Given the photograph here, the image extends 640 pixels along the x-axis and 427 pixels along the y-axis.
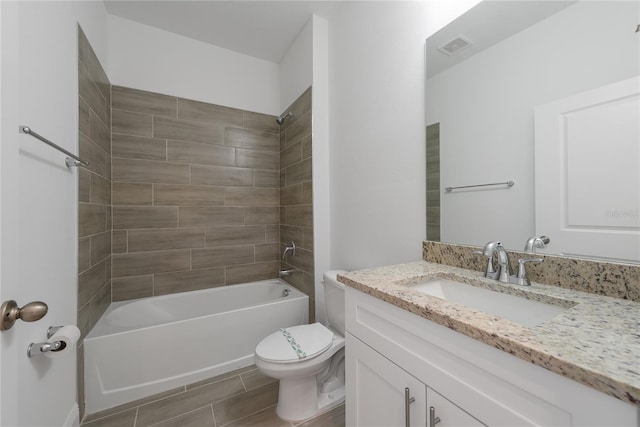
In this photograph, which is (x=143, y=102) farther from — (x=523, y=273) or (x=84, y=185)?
(x=523, y=273)

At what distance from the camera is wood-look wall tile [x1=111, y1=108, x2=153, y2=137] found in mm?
2068

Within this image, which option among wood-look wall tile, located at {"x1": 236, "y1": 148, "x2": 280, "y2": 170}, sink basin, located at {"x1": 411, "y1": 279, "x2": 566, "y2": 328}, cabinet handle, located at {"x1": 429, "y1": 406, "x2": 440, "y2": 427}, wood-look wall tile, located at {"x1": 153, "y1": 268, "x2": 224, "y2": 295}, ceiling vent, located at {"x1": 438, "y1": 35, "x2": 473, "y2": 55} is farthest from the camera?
wood-look wall tile, located at {"x1": 236, "y1": 148, "x2": 280, "y2": 170}

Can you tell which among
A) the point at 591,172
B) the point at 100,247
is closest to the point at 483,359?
the point at 591,172

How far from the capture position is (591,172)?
78cm

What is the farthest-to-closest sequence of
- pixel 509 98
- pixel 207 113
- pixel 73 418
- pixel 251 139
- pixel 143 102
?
pixel 251 139 < pixel 207 113 < pixel 143 102 < pixel 73 418 < pixel 509 98

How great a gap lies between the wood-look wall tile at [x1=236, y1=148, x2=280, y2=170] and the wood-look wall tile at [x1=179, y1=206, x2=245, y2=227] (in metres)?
0.48

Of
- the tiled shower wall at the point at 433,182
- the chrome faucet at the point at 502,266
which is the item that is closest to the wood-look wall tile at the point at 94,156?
the tiled shower wall at the point at 433,182

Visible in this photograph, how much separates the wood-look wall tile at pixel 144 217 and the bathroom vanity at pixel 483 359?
193 centimetres

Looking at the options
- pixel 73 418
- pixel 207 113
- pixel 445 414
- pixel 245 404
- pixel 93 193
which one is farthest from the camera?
pixel 207 113

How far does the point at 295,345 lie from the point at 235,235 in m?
1.42

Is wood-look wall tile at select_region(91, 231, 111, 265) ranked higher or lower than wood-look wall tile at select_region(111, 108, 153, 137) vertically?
lower

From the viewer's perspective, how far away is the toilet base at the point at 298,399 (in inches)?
55.8

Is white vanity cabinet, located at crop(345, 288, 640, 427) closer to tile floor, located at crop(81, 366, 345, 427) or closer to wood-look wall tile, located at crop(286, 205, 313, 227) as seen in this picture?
tile floor, located at crop(81, 366, 345, 427)

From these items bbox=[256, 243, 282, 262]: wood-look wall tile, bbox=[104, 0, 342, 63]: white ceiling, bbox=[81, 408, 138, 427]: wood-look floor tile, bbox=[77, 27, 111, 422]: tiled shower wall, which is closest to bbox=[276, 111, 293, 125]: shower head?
bbox=[104, 0, 342, 63]: white ceiling
